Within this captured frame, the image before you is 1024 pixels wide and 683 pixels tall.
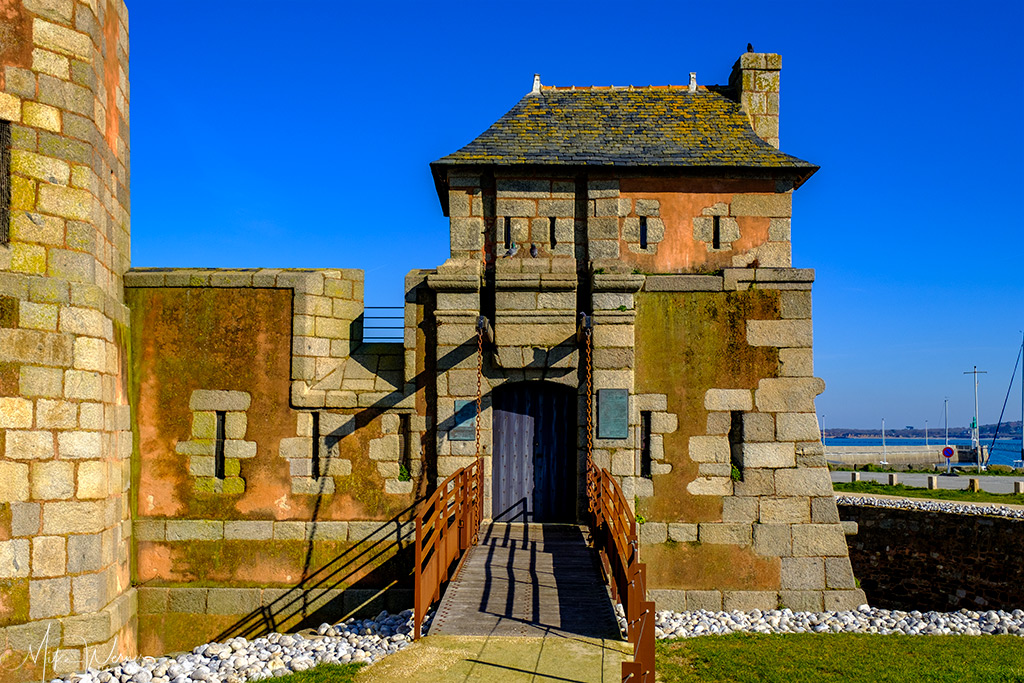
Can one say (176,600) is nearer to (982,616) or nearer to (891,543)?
(982,616)

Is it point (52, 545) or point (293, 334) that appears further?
point (293, 334)

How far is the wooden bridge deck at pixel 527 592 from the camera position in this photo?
6.47m

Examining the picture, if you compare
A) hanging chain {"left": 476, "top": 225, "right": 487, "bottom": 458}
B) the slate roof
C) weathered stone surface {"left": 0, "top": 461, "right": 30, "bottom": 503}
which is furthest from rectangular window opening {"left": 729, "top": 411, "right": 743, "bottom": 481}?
weathered stone surface {"left": 0, "top": 461, "right": 30, "bottom": 503}

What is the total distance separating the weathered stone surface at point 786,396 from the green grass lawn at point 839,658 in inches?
117

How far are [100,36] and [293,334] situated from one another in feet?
14.2

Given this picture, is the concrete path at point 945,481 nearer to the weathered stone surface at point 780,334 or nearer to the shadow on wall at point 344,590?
the weathered stone surface at point 780,334

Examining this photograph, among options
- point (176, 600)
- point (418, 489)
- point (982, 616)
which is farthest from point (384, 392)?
point (982, 616)

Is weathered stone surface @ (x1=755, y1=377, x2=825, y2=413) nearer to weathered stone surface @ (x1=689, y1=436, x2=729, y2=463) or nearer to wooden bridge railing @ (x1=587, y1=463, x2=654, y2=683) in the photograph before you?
weathered stone surface @ (x1=689, y1=436, x2=729, y2=463)

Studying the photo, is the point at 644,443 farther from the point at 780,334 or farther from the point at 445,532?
the point at 445,532

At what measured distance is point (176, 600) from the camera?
1027 centimetres

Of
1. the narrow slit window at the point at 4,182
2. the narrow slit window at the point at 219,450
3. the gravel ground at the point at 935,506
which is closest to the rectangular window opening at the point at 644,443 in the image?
the narrow slit window at the point at 219,450

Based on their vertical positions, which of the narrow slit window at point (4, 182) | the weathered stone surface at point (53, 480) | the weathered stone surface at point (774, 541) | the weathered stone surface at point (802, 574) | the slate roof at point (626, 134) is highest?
the slate roof at point (626, 134)

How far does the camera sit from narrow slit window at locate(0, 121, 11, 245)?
8.32 m

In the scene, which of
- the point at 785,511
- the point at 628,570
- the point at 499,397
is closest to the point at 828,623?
the point at 785,511
